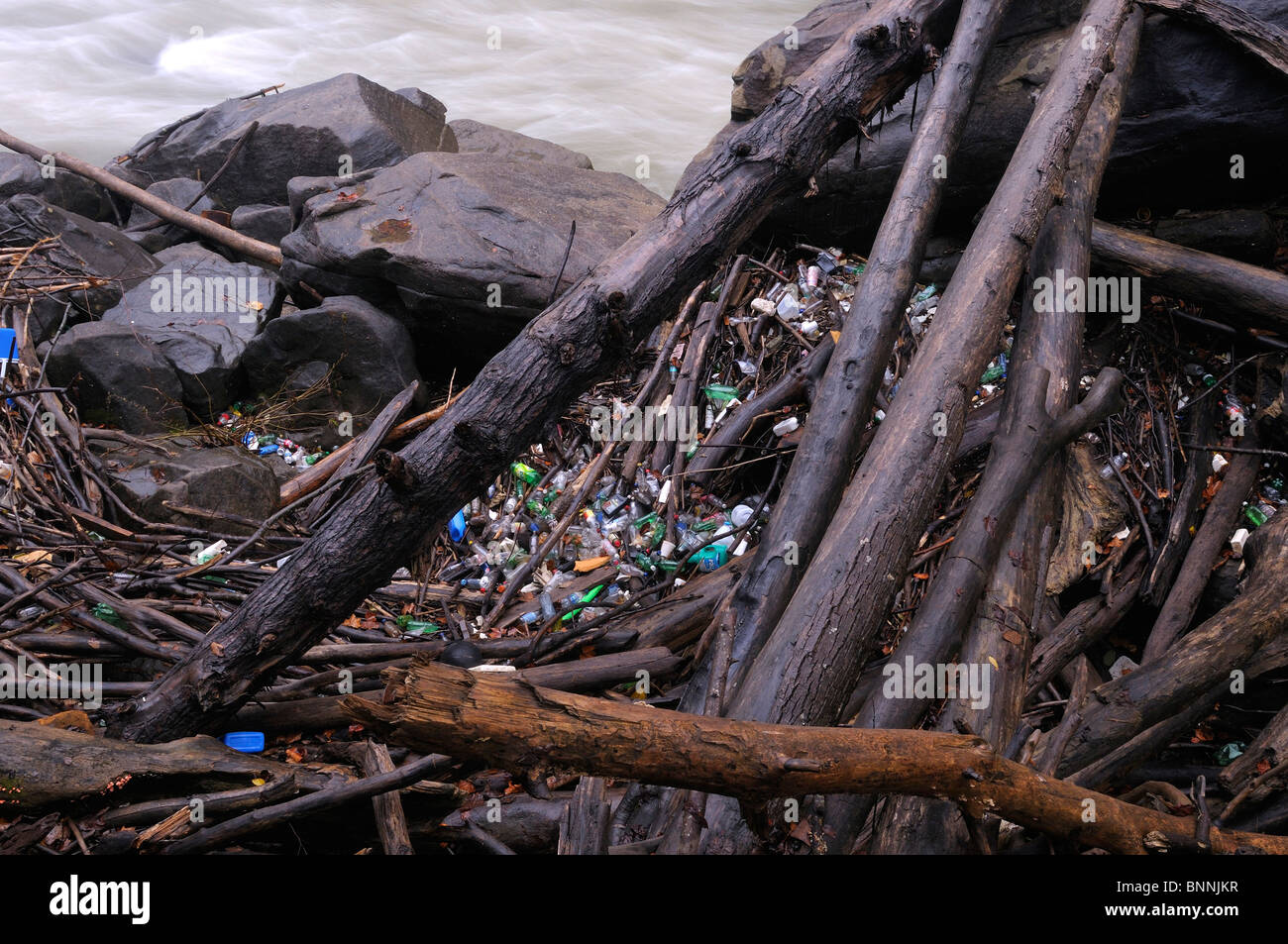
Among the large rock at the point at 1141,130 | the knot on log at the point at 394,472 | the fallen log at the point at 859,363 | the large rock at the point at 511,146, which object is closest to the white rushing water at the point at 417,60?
the large rock at the point at 511,146

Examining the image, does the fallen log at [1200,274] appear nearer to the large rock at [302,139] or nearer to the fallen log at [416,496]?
the fallen log at [416,496]

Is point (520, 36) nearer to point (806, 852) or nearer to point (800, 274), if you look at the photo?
point (800, 274)

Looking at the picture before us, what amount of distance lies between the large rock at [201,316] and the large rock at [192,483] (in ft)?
3.02

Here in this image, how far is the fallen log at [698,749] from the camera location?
1.75 metres

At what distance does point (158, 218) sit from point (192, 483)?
4.24 metres

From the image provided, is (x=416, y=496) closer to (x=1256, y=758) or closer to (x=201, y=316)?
(x=1256, y=758)

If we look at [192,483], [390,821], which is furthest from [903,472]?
[192,483]

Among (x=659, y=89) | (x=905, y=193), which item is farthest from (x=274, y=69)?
(x=905, y=193)

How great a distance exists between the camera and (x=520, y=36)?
47.0 feet

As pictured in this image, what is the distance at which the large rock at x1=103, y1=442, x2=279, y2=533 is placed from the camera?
15.6 feet

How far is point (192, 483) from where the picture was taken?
489 centimetres

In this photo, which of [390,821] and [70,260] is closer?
[390,821]

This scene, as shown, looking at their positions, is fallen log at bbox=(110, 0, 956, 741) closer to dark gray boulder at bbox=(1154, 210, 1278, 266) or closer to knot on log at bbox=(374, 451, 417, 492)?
knot on log at bbox=(374, 451, 417, 492)

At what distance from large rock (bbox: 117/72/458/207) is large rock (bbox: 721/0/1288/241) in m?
3.76
